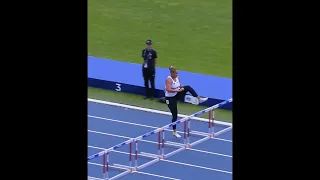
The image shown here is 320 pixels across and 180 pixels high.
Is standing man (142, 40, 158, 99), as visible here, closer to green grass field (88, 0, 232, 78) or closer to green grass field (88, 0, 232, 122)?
green grass field (88, 0, 232, 122)

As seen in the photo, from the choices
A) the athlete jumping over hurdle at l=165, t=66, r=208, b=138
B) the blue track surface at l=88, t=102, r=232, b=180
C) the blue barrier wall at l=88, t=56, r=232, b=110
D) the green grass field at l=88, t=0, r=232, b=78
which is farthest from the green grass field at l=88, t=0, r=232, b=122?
the athlete jumping over hurdle at l=165, t=66, r=208, b=138

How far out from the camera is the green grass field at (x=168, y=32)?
53.3 feet

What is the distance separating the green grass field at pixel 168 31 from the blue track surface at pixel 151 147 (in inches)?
89.0

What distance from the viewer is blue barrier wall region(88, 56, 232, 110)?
14148mm

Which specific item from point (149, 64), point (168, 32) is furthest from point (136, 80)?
point (168, 32)

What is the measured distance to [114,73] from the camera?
594 inches

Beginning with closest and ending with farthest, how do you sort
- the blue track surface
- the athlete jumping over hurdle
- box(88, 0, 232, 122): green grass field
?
the blue track surface → the athlete jumping over hurdle → box(88, 0, 232, 122): green grass field

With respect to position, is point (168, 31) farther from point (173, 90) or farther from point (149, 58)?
point (173, 90)

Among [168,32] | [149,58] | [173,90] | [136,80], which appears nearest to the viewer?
[173,90]

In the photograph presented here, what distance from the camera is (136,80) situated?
48.7 feet

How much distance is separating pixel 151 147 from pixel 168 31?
5.63 meters
